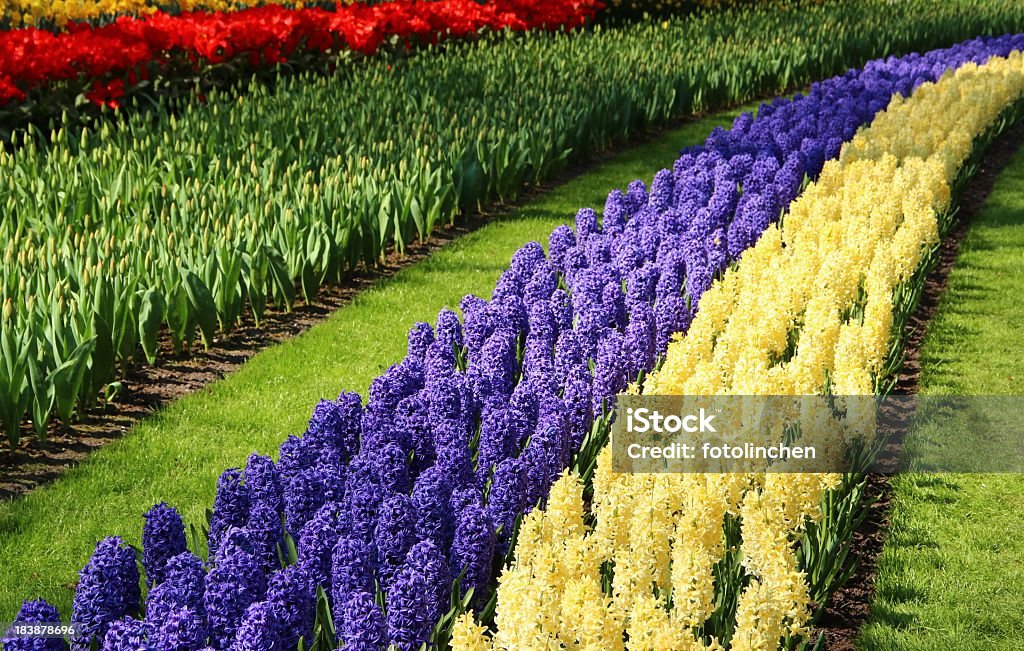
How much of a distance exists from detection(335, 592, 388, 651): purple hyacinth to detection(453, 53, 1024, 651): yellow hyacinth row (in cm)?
24

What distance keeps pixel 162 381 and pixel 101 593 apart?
2.94m

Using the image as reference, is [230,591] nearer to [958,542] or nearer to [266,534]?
[266,534]

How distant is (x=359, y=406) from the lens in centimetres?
422

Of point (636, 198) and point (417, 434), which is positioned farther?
point (636, 198)

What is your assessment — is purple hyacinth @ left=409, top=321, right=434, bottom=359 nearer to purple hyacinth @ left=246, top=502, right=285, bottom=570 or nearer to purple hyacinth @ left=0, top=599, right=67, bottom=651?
purple hyacinth @ left=246, top=502, right=285, bottom=570

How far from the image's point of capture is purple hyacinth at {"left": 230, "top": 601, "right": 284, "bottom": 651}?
2795 mm

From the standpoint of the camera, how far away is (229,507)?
3.50 metres

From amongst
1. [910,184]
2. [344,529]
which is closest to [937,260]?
[910,184]

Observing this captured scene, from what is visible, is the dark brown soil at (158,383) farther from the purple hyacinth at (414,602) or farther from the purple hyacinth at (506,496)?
the purple hyacinth at (414,602)

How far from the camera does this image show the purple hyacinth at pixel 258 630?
2.79 m

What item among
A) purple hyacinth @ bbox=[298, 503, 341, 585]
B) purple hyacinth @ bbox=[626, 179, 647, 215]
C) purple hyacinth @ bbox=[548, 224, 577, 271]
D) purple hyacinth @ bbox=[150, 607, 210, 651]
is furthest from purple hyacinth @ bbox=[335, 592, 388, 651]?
purple hyacinth @ bbox=[626, 179, 647, 215]

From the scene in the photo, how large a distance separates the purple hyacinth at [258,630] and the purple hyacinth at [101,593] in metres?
0.45

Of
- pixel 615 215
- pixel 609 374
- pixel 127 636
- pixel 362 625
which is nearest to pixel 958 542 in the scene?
pixel 609 374

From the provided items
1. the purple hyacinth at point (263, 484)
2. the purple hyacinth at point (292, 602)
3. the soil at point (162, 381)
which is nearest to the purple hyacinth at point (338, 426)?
the purple hyacinth at point (263, 484)
